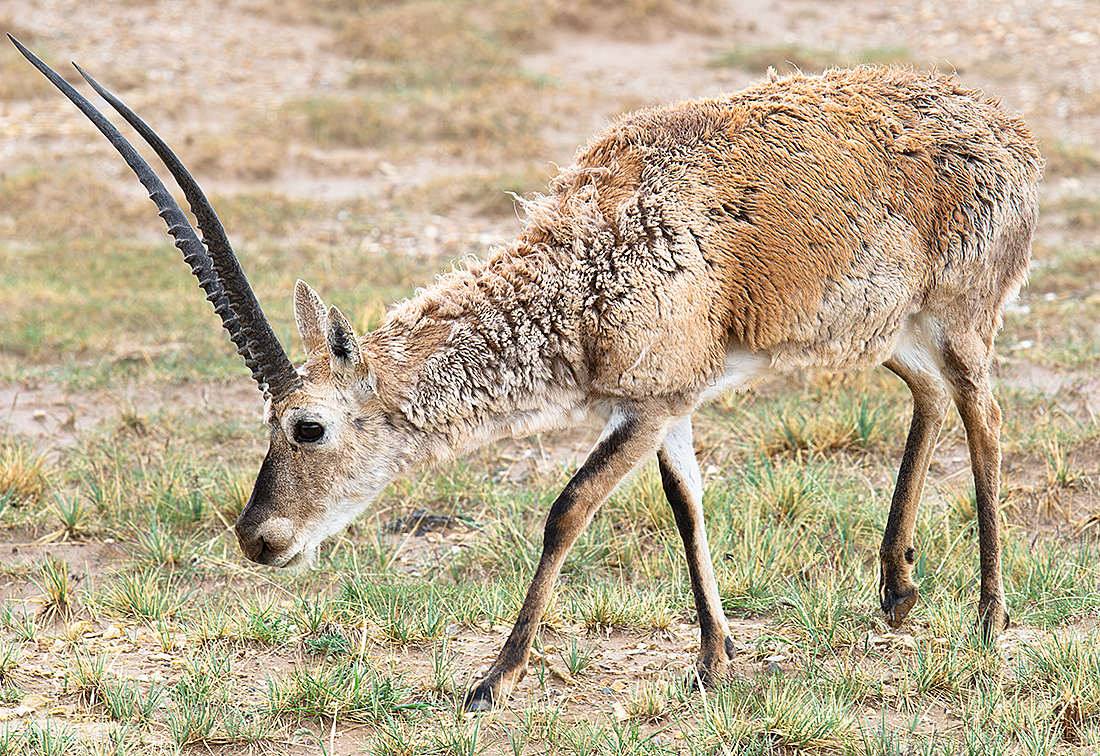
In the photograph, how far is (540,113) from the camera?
15094mm

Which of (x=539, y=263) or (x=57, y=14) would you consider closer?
(x=539, y=263)

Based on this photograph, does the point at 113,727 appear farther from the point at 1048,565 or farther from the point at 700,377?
the point at 1048,565

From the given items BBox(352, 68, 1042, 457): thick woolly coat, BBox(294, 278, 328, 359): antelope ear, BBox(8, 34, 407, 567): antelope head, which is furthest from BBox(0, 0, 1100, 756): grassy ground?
BBox(294, 278, 328, 359): antelope ear

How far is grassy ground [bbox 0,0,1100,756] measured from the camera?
3898 mm

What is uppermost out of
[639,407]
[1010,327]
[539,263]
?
[539,263]

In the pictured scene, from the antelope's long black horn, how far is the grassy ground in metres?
1.13

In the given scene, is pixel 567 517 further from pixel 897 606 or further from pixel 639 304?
pixel 897 606

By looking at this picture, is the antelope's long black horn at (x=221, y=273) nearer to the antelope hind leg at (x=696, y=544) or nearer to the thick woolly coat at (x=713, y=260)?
the thick woolly coat at (x=713, y=260)

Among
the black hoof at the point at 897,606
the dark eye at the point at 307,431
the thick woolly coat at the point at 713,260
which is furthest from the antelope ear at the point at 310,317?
the black hoof at the point at 897,606

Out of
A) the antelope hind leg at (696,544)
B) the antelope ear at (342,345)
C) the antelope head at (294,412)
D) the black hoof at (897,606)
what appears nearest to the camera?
the antelope ear at (342,345)

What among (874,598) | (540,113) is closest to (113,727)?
(874,598)

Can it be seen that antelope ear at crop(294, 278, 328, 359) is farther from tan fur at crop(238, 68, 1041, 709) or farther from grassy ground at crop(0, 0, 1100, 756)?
grassy ground at crop(0, 0, 1100, 756)

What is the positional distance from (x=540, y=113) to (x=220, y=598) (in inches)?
434

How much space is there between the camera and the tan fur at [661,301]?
12.7 feet
